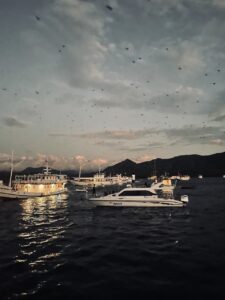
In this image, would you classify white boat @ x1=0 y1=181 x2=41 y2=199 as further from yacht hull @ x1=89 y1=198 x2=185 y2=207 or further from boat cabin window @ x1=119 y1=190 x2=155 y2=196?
boat cabin window @ x1=119 y1=190 x2=155 y2=196

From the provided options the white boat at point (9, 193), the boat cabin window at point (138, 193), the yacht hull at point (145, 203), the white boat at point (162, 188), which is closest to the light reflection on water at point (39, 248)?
the yacht hull at point (145, 203)

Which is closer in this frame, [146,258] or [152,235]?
[146,258]

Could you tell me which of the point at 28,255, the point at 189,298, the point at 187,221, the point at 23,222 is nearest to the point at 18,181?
the point at 23,222

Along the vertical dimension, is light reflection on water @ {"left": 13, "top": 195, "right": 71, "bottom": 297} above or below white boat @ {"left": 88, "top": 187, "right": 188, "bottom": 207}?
below

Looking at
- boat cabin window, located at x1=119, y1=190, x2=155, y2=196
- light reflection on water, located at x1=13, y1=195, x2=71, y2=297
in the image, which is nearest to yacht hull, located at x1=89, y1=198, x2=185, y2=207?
boat cabin window, located at x1=119, y1=190, x2=155, y2=196

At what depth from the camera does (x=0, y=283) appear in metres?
13.9

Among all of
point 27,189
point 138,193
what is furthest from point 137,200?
point 27,189

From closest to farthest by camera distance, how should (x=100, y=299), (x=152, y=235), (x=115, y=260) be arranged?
(x=100, y=299) → (x=115, y=260) → (x=152, y=235)

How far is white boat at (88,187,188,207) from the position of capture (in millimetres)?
40844

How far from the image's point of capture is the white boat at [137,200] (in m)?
40.8

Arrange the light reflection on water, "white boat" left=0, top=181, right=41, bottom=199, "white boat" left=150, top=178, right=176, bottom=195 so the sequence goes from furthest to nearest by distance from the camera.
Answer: "white boat" left=0, top=181, right=41, bottom=199 < "white boat" left=150, top=178, right=176, bottom=195 < the light reflection on water

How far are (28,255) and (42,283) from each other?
5.68 meters

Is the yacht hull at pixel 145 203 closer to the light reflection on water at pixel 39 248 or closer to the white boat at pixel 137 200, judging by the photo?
the white boat at pixel 137 200

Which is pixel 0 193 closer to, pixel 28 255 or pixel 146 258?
pixel 28 255
